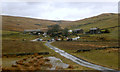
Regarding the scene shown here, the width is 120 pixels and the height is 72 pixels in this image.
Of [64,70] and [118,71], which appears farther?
[64,70]

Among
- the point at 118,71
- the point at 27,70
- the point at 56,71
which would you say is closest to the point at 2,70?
the point at 27,70

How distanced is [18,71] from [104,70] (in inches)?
690

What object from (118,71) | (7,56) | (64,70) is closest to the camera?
(118,71)

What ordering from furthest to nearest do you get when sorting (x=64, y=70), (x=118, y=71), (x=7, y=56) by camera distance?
(x=7, y=56) < (x=64, y=70) < (x=118, y=71)

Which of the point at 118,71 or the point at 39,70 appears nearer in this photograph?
the point at 118,71

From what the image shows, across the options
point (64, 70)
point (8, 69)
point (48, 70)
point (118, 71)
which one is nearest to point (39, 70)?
point (48, 70)

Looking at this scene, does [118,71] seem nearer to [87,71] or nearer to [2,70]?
[87,71]

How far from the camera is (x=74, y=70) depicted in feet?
75.2

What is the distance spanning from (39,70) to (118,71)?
1555cm

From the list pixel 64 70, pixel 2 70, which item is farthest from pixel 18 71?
pixel 64 70

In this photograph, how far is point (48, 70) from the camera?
23672mm

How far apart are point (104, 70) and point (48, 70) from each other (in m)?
11.3

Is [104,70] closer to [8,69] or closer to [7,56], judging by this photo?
[8,69]

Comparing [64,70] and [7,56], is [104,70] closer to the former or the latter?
[64,70]
